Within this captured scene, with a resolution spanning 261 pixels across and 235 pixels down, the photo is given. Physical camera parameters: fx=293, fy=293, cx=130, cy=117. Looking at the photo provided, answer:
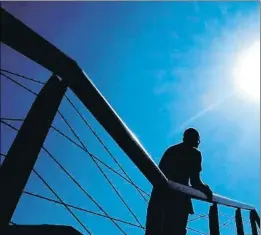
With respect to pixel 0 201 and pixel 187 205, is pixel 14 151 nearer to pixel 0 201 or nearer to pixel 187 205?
pixel 0 201

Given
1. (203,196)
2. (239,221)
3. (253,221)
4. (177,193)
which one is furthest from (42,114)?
(253,221)

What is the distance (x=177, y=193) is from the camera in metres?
2.33

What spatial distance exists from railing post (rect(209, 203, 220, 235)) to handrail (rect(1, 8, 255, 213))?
1.10 m

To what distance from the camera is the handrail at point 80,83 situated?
111cm

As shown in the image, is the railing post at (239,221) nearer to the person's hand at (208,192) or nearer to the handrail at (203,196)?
the handrail at (203,196)

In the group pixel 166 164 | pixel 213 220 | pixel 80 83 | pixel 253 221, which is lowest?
pixel 80 83

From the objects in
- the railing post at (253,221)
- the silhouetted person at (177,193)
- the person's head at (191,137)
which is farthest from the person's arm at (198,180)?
the railing post at (253,221)

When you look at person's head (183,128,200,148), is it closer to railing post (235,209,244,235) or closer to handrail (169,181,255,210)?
handrail (169,181,255,210)

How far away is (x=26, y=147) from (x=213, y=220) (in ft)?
7.72

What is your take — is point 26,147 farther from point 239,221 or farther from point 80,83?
point 239,221

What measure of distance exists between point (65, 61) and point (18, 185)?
22.3 inches

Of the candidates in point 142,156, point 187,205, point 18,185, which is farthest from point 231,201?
point 18,185

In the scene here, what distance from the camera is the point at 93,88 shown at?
148cm

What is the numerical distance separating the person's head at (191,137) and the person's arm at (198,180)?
0.22m
